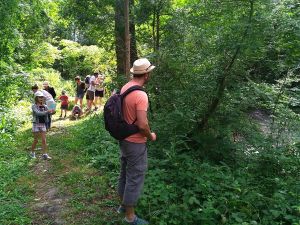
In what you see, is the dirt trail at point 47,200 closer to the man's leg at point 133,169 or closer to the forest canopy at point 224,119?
the forest canopy at point 224,119

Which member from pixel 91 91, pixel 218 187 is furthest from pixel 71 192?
pixel 91 91

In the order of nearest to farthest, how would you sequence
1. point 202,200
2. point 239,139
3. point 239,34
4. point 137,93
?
point 137,93 → point 202,200 → point 239,34 → point 239,139

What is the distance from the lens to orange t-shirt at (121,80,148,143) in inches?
159

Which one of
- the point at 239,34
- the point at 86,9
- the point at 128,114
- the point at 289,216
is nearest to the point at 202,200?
the point at 289,216

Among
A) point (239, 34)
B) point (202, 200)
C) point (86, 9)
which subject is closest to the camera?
point (202, 200)

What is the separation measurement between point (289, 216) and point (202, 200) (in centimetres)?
122

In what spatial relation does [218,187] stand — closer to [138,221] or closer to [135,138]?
[138,221]

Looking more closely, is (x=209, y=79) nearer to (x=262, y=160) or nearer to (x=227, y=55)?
(x=227, y=55)

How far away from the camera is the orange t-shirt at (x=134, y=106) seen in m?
4.03

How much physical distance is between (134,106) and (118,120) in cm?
25

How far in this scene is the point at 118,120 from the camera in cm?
411

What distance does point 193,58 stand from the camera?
7.23 metres

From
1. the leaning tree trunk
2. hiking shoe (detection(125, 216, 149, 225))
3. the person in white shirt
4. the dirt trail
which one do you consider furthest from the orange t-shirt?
the person in white shirt

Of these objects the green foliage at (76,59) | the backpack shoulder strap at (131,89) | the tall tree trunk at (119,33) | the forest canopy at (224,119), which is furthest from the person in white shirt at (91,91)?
the green foliage at (76,59)
